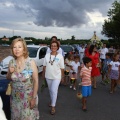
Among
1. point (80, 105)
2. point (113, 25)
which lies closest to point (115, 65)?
point (80, 105)

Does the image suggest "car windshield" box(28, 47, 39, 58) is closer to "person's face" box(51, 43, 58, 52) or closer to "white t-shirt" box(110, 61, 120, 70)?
"white t-shirt" box(110, 61, 120, 70)

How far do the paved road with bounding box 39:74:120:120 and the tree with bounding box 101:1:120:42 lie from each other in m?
36.9

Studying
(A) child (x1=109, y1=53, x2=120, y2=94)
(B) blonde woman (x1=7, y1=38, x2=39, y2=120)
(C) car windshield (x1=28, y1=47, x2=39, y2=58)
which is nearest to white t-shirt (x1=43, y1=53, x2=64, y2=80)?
(B) blonde woman (x1=7, y1=38, x2=39, y2=120)

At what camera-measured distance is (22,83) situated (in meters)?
4.08

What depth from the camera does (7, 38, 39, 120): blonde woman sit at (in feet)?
13.3

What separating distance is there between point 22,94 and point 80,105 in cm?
384

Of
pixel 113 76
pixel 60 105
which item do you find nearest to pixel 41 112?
pixel 60 105

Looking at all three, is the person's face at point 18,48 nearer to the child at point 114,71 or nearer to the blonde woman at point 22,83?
the blonde woman at point 22,83

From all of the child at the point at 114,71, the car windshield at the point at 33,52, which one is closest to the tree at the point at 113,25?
the car windshield at the point at 33,52

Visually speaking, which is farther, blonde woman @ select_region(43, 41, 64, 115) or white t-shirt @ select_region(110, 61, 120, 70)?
white t-shirt @ select_region(110, 61, 120, 70)

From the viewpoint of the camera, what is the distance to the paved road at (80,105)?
21.5 ft

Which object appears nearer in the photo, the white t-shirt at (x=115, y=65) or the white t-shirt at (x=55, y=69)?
the white t-shirt at (x=55, y=69)

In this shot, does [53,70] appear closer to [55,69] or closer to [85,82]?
[55,69]

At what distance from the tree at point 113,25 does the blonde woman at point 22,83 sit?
4191 centimetres
